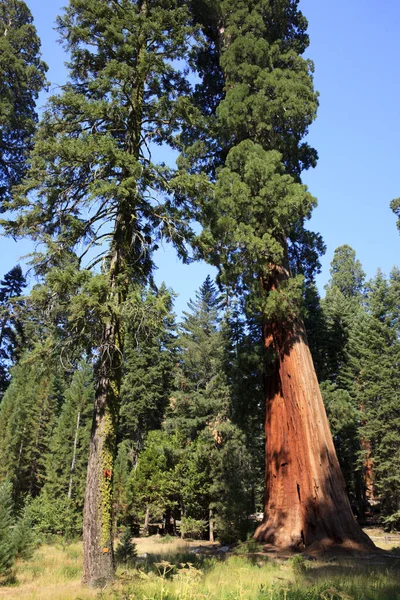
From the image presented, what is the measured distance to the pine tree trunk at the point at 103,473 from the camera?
5.52m

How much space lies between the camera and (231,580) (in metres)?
5.52

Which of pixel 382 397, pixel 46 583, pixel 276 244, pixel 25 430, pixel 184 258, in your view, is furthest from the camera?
pixel 25 430

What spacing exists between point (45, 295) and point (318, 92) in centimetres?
958

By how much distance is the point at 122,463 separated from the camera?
992 inches

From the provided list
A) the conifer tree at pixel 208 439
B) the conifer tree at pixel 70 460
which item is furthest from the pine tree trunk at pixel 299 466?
the conifer tree at pixel 70 460

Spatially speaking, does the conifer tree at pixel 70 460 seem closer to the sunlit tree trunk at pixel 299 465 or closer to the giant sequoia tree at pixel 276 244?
the sunlit tree trunk at pixel 299 465

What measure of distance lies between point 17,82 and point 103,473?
18642mm

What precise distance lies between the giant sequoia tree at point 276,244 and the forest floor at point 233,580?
1285 millimetres

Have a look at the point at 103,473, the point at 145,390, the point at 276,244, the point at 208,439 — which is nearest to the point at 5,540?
the point at 103,473

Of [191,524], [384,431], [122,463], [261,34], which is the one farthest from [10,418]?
[261,34]

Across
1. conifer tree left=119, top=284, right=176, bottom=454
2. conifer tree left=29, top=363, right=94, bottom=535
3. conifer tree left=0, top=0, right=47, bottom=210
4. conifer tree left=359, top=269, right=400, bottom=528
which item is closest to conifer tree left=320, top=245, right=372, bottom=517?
conifer tree left=359, top=269, right=400, bottom=528

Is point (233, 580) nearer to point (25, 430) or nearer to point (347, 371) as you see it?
point (347, 371)

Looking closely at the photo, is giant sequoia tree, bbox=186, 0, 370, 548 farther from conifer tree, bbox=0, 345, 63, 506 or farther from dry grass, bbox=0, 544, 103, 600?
conifer tree, bbox=0, 345, 63, 506

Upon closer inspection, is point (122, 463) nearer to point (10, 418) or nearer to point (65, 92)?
point (10, 418)
